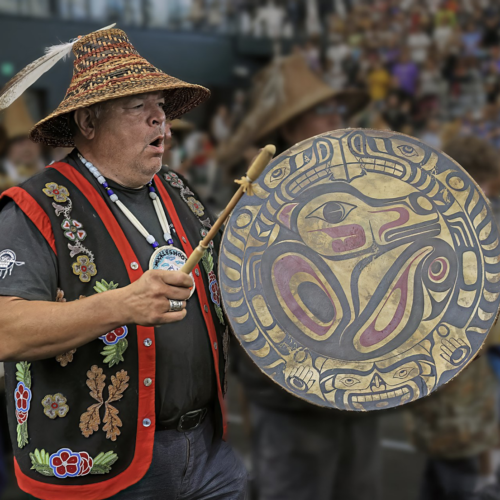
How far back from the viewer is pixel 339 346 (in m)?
2.37

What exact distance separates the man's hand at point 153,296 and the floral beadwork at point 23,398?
0.40 m

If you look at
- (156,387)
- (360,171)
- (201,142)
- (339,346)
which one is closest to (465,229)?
(360,171)

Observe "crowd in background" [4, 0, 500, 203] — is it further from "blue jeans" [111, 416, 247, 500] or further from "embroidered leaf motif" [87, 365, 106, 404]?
"embroidered leaf motif" [87, 365, 106, 404]

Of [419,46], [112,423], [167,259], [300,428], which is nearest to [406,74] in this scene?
[419,46]

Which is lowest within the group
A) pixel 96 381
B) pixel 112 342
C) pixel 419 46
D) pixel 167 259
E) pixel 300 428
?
pixel 300 428

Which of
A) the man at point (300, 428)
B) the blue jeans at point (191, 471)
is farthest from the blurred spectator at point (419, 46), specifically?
the blue jeans at point (191, 471)

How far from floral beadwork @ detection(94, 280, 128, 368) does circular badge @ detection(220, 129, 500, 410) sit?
320 millimetres

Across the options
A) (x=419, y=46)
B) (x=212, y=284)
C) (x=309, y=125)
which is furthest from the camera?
(x=419, y=46)

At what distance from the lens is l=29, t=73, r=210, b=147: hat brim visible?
90.7 inches

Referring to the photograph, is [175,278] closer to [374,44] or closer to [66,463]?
[66,463]

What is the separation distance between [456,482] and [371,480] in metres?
0.57

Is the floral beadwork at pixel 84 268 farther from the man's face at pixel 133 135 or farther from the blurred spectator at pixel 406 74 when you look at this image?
the blurred spectator at pixel 406 74

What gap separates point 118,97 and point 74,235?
422 mm

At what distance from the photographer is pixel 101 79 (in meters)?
2.36
